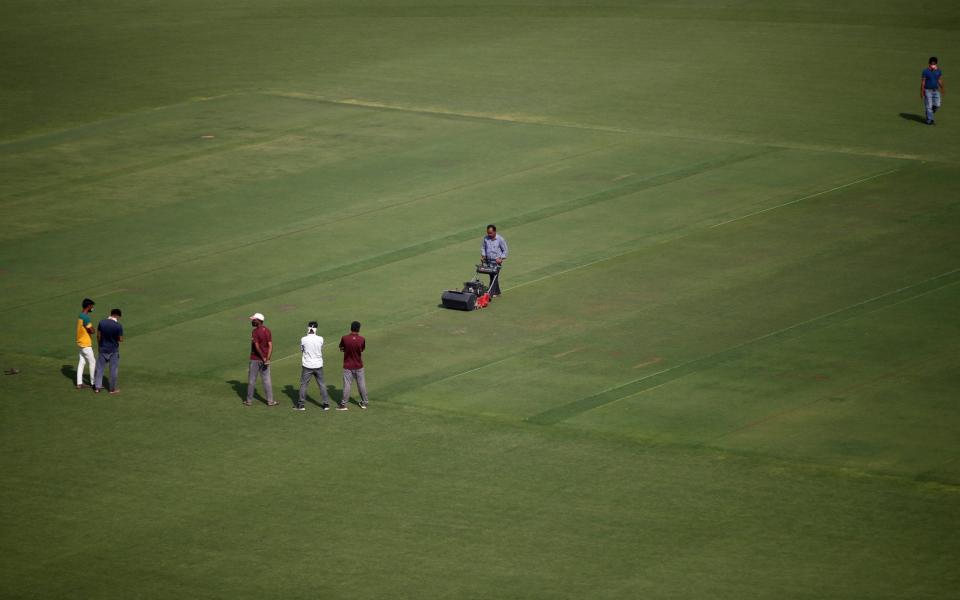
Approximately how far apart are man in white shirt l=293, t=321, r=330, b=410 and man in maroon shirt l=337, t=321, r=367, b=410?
399 mm

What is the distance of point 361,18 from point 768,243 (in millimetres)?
33054

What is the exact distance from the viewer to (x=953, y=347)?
2864 centimetres

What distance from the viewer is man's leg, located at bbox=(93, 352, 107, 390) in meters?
27.5

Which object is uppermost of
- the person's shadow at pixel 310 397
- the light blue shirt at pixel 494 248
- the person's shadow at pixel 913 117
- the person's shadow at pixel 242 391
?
the person's shadow at pixel 913 117

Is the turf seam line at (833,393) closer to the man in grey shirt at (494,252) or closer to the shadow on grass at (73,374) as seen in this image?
the man in grey shirt at (494,252)

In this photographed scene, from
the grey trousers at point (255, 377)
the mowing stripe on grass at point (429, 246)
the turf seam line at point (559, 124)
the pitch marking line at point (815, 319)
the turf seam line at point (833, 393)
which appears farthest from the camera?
the turf seam line at point (559, 124)

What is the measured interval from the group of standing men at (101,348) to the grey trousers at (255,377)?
8.87ft

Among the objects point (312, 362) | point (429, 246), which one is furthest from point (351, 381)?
point (429, 246)

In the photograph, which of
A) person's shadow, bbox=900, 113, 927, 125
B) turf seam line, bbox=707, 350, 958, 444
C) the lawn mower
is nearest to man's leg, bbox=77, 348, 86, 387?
the lawn mower

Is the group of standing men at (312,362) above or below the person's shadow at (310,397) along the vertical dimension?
above

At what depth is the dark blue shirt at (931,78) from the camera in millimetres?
45250

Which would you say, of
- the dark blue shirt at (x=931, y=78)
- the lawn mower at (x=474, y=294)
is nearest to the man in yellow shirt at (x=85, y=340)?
the lawn mower at (x=474, y=294)

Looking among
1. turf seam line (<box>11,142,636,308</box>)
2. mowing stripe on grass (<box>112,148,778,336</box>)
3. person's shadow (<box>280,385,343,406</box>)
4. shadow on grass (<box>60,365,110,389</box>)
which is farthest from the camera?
turf seam line (<box>11,142,636,308</box>)

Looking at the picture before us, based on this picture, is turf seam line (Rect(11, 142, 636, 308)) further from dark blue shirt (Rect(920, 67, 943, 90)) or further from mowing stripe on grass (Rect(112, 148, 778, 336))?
dark blue shirt (Rect(920, 67, 943, 90))
